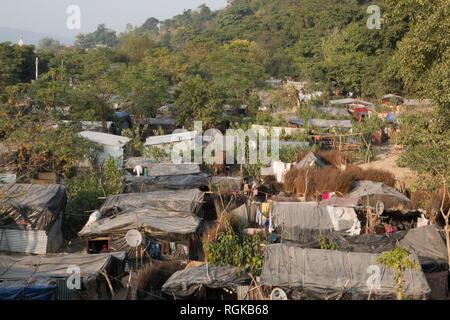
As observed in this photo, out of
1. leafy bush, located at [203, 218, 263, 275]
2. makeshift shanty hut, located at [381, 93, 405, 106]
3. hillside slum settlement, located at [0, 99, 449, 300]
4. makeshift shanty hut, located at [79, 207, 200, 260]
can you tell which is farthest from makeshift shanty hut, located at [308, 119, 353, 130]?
leafy bush, located at [203, 218, 263, 275]

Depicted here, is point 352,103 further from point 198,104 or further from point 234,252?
point 234,252

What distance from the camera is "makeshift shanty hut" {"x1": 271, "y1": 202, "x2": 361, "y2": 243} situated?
1002cm

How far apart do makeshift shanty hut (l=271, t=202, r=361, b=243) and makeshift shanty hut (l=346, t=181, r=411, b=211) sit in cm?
143

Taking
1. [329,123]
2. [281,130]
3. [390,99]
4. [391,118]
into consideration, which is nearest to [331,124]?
[329,123]

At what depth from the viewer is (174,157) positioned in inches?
637

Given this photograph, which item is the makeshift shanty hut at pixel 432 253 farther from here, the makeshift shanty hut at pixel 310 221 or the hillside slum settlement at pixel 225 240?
the makeshift shanty hut at pixel 310 221

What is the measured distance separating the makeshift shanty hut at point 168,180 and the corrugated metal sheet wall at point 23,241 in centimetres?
328

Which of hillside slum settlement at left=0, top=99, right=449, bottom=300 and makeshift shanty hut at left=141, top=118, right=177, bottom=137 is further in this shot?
makeshift shanty hut at left=141, top=118, right=177, bottom=137

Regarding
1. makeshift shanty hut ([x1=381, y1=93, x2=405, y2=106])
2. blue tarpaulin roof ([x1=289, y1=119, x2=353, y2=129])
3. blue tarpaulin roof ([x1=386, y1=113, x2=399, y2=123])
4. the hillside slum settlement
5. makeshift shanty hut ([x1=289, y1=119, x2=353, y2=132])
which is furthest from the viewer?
makeshift shanty hut ([x1=381, y1=93, x2=405, y2=106])

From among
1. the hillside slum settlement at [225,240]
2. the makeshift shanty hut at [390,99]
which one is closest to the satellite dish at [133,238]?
the hillside slum settlement at [225,240]

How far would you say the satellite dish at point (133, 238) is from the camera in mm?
8719

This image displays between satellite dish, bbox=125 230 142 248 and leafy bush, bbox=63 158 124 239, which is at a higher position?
leafy bush, bbox=63 158 124 239

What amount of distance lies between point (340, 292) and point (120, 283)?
12.9ft

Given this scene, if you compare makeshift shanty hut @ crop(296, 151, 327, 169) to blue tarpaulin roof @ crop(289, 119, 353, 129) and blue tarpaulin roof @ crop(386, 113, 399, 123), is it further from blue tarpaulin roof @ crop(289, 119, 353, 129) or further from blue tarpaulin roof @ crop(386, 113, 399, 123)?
blue tarpaulin roof @ crop(386, 113, 399, 123)
